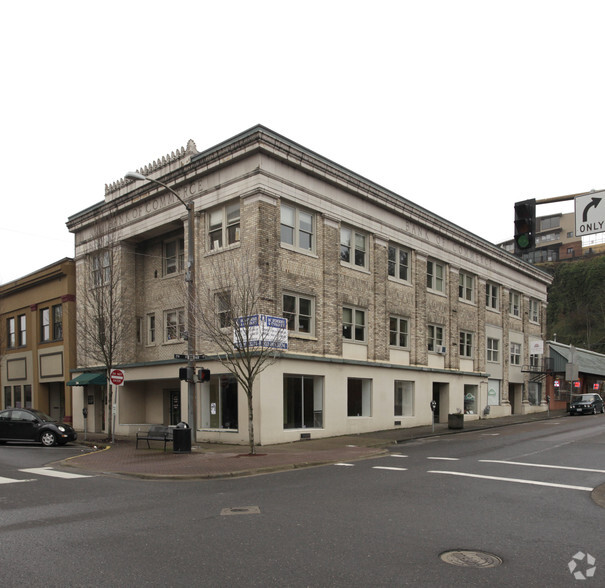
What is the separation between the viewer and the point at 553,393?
46.5m

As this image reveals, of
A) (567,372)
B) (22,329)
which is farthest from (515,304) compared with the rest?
(22,329)

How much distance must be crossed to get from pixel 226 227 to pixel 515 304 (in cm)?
2601

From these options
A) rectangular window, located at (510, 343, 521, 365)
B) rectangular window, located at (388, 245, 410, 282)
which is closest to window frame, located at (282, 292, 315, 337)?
rectangular window, located at (388, 245, 410, 282)

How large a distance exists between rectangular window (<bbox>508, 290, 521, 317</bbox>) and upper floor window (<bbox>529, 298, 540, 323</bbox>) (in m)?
2.59

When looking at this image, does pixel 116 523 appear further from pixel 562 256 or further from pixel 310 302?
pixel 562 256

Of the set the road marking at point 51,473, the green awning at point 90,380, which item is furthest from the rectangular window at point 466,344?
the road marking at point 51,473

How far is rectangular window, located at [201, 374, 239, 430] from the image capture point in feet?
72.2

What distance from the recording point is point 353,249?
85.8ft

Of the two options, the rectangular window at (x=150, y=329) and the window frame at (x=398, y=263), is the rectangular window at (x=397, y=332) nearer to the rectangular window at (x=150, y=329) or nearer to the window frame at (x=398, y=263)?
the window frame at (x=398, y=263)

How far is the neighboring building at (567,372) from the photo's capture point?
43.8 metres

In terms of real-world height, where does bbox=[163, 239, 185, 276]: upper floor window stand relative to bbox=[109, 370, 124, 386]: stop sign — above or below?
above

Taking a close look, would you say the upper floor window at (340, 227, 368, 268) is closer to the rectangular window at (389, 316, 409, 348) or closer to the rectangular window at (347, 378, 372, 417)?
the rectangular window at (389, 316, 409, 348)

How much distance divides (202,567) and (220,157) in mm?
18634

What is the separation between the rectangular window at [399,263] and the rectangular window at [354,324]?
340cm
